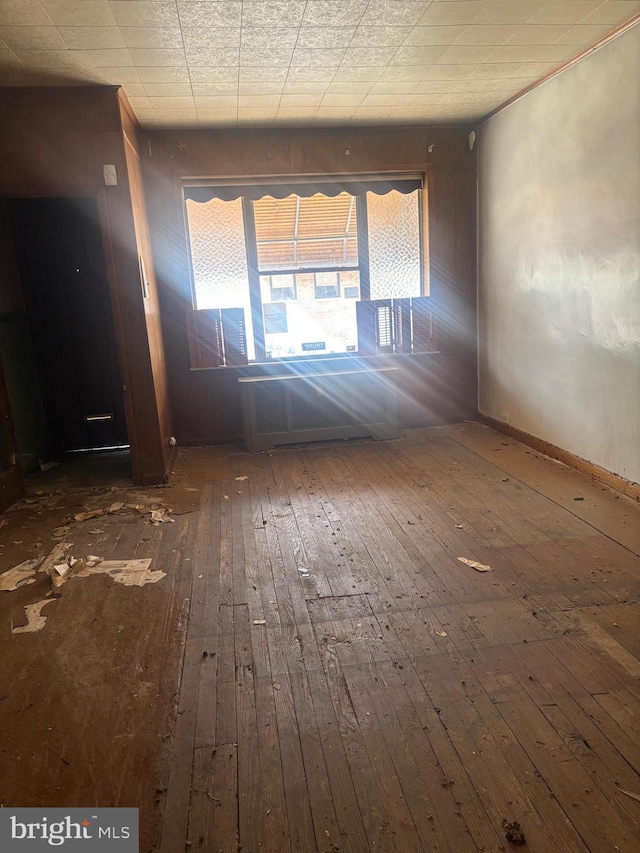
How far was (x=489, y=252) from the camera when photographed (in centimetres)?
573

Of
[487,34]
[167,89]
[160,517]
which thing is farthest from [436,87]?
[160,517]

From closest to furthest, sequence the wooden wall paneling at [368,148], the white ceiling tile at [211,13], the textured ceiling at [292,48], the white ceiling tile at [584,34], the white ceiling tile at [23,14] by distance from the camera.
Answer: the white ceiling tile at [23,14] → the white ceiling tile at [211,13] → the textured ceiling at [292,48] → the white ceiling tile at [584,34] → the wooden wall paneling at [368,148]

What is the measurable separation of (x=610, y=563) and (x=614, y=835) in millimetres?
1675

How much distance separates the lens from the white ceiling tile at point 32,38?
128 inches

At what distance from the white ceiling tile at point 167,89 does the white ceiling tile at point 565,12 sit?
239 centimetres

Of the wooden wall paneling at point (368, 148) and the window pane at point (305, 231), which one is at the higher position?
the wooden wall paneling at point (368, 148)

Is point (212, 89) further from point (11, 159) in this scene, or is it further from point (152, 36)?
point (11, 159)

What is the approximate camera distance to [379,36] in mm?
3613

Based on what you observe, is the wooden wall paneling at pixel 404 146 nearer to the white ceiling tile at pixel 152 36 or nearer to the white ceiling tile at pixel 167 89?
the white ceiling tile at pixel 167 89

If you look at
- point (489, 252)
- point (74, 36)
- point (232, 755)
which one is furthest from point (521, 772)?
point (489, 252)

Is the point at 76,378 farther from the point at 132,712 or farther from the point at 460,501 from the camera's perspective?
the point at 132,712

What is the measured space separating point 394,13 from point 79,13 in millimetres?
1735

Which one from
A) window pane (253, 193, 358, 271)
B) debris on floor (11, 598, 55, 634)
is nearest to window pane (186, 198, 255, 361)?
window pane (253, 193, 358, 271)

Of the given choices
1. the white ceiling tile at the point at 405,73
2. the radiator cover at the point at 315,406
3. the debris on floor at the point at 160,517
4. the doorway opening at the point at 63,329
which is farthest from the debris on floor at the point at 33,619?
the white ceiling tile at the point at 405,73
